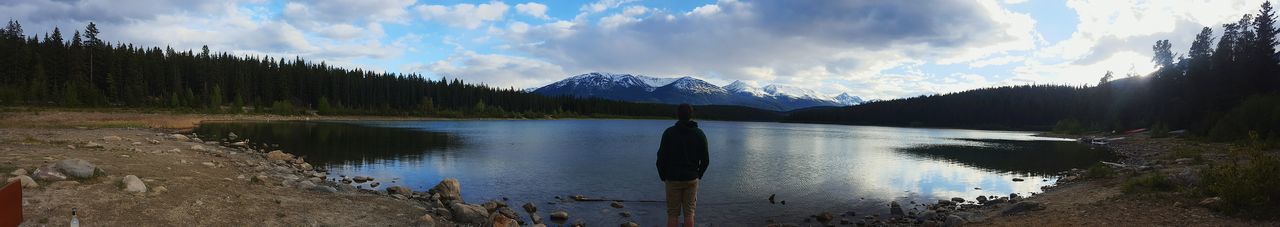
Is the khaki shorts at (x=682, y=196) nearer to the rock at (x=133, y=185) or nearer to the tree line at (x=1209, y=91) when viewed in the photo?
the rock at (x=133, y=185)

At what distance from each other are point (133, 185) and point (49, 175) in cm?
147

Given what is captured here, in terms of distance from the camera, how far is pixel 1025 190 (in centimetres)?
2612

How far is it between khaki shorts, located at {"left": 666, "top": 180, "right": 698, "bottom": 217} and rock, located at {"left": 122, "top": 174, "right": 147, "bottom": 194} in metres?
11.1

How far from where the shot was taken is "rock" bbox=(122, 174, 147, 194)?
12.0 m

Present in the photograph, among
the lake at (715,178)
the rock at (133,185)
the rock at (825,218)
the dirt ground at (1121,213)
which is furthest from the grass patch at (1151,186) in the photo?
the rock at (133,185)

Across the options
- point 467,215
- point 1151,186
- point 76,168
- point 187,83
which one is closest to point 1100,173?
point 1151,186

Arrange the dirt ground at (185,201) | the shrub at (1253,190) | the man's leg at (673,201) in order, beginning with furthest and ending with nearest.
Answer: the shrub at (1253,190), the man's leg at (673,201), the dirt ground at (185,201)

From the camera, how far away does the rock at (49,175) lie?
11.5 meters

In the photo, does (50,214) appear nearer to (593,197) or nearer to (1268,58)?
(593,197)

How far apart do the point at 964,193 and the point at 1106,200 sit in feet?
31.5

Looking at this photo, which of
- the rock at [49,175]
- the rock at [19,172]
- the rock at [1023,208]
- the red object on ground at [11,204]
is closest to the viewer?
the red object on ground at [11,204]

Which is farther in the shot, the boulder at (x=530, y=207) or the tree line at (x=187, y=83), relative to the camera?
the tree line at (x=187, y=83)

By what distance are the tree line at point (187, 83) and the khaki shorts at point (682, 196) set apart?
114588 millimetres

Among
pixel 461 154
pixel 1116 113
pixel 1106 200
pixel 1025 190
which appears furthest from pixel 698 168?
pixel 1116 113
